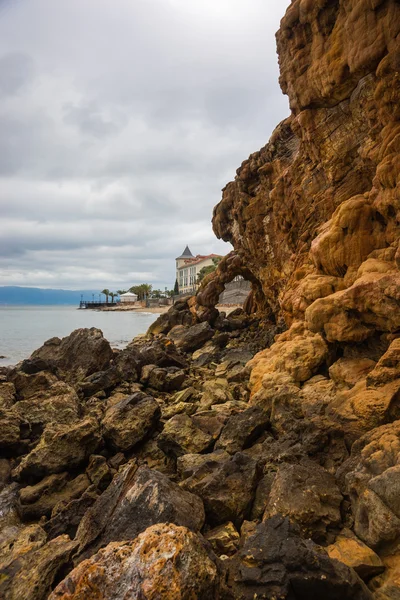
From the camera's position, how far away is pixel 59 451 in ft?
25.6

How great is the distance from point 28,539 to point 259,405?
6023 millimetres

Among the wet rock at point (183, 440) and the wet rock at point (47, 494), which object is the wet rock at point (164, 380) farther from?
the wet rock at point (47, 494)

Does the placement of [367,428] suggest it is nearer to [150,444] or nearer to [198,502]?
[198,502]

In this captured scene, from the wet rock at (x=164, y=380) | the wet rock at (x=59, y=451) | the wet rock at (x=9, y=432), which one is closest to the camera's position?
the wet rock at (x=59, y=451)

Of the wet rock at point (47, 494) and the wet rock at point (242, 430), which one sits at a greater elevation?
the wet rock at point (242, 430)

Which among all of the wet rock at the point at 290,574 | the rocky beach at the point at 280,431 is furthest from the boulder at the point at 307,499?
the wet rock at the point at 290,574

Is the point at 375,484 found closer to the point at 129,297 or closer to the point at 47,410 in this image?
the point at 47,410

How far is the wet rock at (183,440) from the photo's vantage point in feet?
26.9

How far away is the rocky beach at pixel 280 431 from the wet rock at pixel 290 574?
0.01 meters

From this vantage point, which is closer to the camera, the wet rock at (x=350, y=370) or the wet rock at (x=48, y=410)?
the wet rock at (x=350, y=370)

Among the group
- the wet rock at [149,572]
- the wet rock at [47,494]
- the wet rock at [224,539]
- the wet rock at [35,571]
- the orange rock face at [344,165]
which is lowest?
the wet rock at [47,494]

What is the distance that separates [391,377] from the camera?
283 inches

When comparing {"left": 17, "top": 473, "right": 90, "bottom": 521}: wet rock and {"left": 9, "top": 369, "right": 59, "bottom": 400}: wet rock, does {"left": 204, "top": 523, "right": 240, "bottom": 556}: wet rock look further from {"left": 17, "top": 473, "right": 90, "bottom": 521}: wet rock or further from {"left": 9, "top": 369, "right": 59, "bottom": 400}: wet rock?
{"left": 9, "top": 369, "right": 59, "bottom": 400}: wet rock

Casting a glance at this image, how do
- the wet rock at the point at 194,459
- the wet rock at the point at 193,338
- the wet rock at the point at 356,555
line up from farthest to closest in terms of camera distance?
1. the wet rock at the point at 193,338
2. the wet rock at the point at 194,459
3. the wet rock at the point at 356,555
